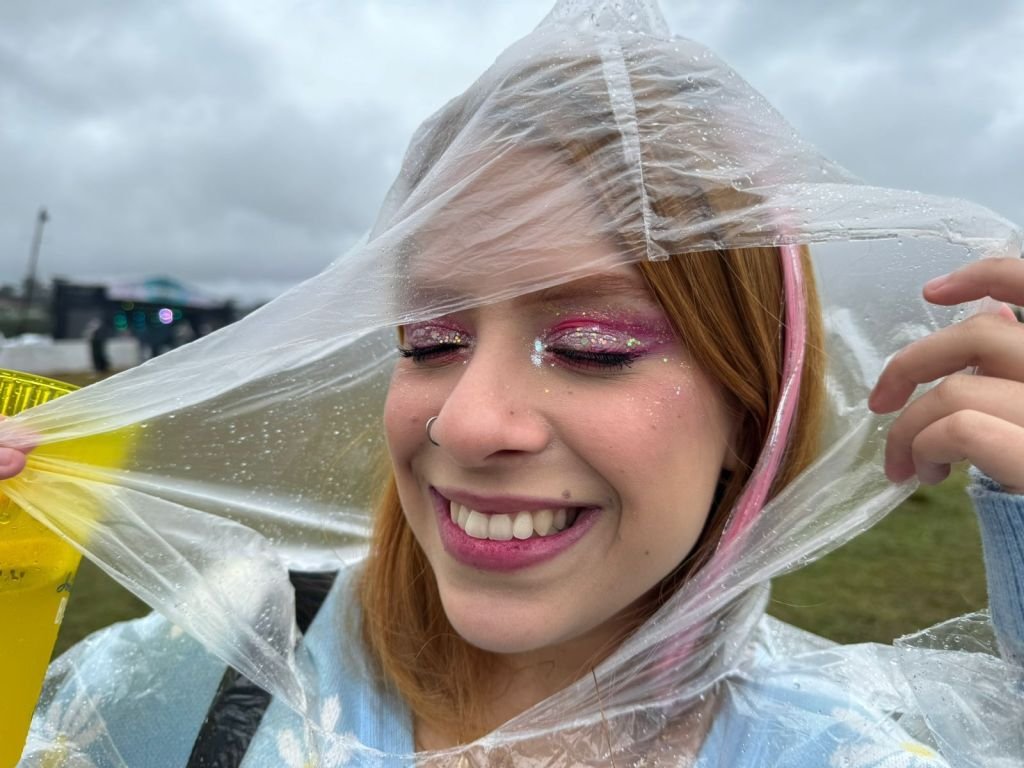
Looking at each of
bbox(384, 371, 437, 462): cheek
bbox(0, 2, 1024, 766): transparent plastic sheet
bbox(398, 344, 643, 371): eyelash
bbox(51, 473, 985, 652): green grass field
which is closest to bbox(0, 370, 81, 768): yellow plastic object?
bbox(0, 2, 1024, 766): transparent plastic sheet

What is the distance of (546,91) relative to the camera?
976 mm

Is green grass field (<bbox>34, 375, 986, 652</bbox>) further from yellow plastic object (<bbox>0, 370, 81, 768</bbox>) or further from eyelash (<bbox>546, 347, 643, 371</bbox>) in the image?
yellow plastic object (<bbox>0, 370, 81, 768</bbox>)

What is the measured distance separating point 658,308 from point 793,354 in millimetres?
264

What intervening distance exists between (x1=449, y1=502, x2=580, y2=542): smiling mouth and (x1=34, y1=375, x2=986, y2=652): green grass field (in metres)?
2.69

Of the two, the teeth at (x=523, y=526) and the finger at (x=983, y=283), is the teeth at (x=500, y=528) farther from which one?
the finger at (x=983, y=283)

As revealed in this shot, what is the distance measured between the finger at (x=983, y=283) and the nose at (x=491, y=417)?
580 mm

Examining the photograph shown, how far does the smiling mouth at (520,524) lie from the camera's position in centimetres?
97

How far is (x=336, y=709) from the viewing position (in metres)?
1.08

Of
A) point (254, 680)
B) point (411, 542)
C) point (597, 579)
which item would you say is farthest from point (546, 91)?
point (254, 680)

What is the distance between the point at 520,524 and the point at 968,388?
61 cm

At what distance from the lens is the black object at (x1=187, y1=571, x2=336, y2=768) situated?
104cm

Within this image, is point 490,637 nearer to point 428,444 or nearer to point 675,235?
point 428,444

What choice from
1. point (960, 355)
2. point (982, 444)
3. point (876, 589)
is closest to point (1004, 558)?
point (982, 444)

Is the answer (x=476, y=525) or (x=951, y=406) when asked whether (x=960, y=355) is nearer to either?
(x=951, y=406)
